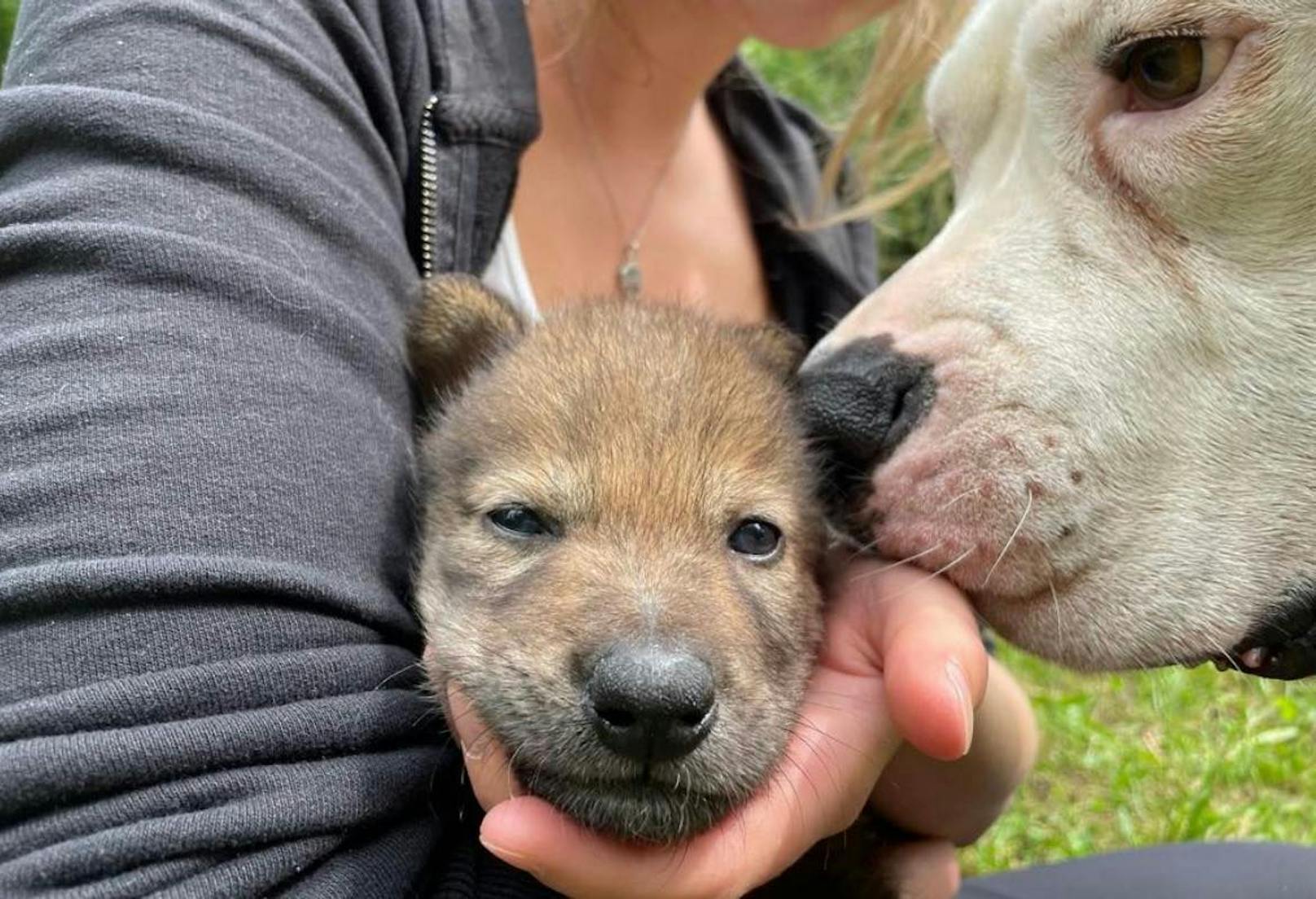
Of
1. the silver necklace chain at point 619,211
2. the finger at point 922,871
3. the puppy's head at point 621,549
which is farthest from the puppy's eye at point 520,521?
the silver necklace chain at point 619,211

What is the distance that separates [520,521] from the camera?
2.24 m

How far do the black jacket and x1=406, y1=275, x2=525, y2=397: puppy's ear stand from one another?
0.17 metres

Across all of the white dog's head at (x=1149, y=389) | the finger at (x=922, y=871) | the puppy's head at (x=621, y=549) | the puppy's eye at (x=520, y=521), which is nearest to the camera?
the puppy's head at (x=621, y=549)

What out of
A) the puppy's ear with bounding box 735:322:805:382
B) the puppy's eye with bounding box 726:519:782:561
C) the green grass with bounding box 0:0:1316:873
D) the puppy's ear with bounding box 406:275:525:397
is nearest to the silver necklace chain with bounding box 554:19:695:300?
the puppy's ear with bounding box 735:322:805:382

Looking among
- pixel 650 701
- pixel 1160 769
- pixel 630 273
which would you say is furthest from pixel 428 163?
pixel 1160 769

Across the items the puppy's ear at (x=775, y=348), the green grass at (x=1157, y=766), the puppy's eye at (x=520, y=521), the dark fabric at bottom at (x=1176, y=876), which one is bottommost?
the green grass at (x=1157, y=766)

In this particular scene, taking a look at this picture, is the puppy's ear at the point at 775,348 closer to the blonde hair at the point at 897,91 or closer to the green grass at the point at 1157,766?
the blonde hair at the point at 897,91

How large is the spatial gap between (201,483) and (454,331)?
903mm

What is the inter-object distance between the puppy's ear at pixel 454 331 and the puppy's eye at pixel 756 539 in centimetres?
70

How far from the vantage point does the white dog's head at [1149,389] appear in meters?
2.08

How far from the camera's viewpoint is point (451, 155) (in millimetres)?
2559

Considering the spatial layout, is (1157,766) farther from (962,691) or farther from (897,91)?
(962,691)

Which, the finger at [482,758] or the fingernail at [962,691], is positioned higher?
the fingernail at [962,691]

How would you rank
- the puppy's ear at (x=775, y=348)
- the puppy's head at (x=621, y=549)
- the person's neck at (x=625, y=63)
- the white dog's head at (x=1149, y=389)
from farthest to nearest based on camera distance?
1. the person's neck at (x=625, y=63)
2. the puppy's ear at (x=775, y=348)
3. the white dog's head at (x=1149, y=389)
4. the puppy's head at (x=621, y=549)
